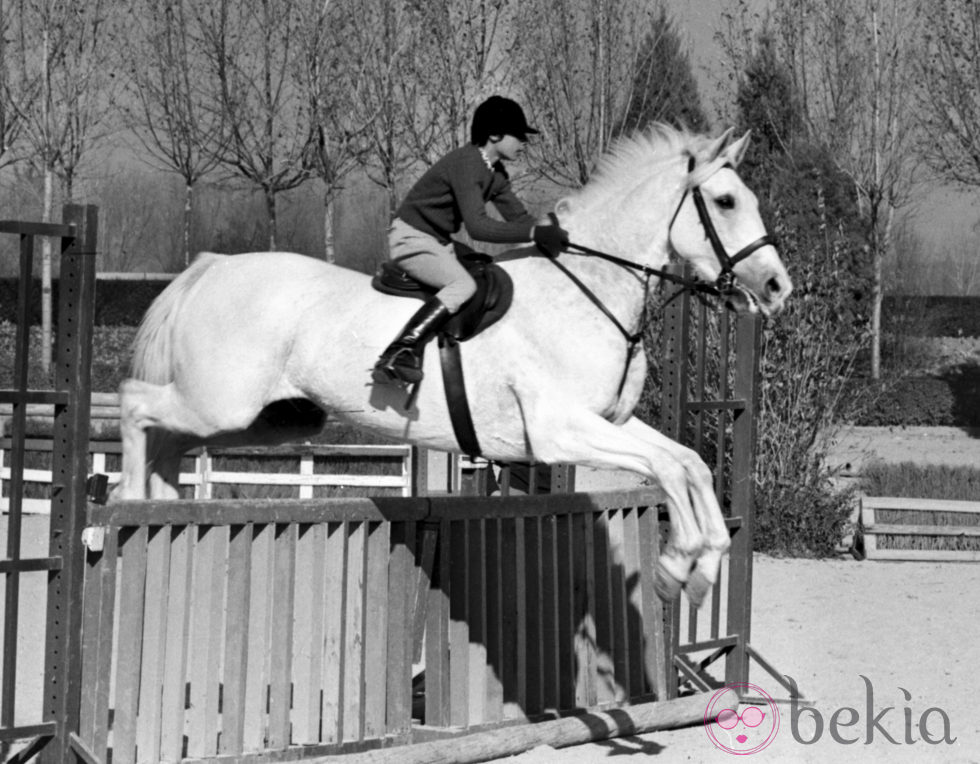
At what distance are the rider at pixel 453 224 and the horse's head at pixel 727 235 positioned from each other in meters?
0.50

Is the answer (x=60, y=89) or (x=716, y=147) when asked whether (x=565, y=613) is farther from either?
(x=60, y=89)

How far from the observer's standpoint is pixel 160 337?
634 cm

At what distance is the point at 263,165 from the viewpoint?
2056 cm

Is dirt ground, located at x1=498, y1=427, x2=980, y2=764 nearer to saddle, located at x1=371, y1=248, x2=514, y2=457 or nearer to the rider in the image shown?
saddle, located at x1=371, y1=248, x2=514, y2=457

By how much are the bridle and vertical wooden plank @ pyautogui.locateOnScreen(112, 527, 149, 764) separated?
186 centimetres

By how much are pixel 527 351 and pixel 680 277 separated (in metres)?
0.65

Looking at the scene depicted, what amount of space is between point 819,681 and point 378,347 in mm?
3125

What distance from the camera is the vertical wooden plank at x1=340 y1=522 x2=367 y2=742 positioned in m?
5.39

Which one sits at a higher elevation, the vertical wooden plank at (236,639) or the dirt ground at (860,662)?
the vertical wooden plank at (236,639)

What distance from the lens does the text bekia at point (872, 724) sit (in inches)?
232

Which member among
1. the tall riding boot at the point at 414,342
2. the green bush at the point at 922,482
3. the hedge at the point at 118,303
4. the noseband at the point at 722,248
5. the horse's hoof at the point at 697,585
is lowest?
the green bush at the point at 922,482

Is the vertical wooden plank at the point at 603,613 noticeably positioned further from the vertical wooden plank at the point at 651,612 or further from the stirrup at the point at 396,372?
the stirrup at the point at 396,372

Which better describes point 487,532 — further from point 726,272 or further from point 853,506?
point 853,506

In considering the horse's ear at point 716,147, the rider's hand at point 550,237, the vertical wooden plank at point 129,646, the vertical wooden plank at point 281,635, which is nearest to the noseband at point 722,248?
the horse's ear at point 716,147
